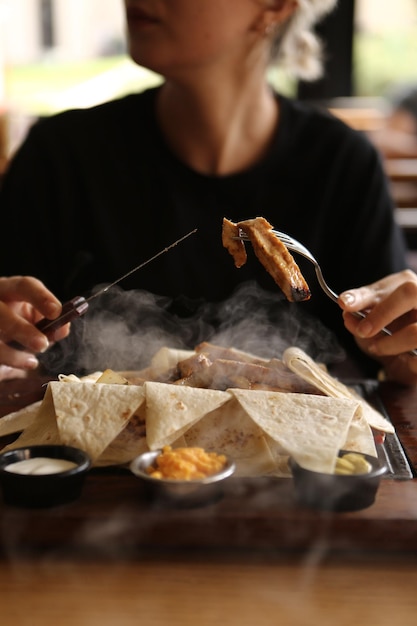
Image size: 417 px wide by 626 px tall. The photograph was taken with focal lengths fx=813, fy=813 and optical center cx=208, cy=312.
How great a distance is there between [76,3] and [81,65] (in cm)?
42

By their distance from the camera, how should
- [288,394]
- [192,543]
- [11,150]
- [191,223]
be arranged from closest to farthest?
[192,543]
[288,394]
[191,223]
[11,150]

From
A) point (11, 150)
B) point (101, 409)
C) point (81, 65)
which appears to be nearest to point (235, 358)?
point (101, 409)

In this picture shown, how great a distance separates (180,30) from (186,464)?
1531 millimetres

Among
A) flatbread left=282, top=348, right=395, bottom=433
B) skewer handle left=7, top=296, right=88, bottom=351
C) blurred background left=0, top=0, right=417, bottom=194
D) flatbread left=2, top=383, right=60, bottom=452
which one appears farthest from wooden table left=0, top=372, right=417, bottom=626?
blurred background left=0, top=0, right=417, bottom=194

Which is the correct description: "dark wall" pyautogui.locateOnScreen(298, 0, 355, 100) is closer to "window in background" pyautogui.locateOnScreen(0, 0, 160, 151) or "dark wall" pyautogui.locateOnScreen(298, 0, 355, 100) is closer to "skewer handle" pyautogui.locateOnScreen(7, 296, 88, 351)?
"window in background" pyautogui.locateOnScreen(0, 0, 160, 151)

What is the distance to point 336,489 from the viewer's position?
1.40 m

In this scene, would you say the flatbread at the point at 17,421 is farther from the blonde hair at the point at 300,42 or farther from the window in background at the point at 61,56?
the window in background at the point at 61,56

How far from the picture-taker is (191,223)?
8.89ft

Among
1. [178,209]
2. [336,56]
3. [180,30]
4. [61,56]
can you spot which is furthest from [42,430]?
[61,56]

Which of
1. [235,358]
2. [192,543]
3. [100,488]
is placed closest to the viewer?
[192,543]

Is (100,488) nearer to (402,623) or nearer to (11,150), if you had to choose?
(402,623)

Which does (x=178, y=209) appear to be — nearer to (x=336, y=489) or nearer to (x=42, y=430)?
(x=42, y=430)

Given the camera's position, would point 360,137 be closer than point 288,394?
No

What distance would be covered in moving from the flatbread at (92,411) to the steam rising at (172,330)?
55 cm
